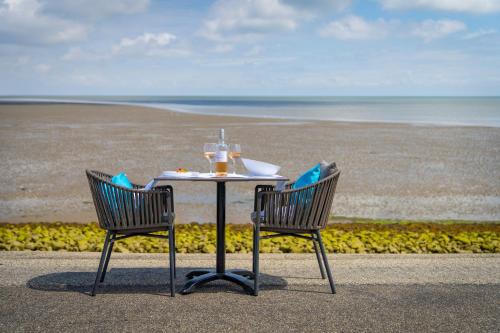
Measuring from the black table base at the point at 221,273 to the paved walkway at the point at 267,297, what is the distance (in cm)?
→ 7

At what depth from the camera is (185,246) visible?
703 cm

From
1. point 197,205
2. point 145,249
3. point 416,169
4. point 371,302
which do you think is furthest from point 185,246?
point 416,169

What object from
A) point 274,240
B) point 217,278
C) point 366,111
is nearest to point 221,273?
point 217,278

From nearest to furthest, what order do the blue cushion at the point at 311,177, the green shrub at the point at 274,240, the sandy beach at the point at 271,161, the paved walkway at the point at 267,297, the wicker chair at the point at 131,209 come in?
1. the paved walkway at the point at 267,297
2. the wicker chair at the point at 131,209
3. the blue cushion at the point at 311,177
4. the green shrub at the point at 274,240
5. the sandy beach at the point at 271,161

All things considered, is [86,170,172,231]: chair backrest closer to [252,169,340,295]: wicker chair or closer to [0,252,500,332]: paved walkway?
[0,252,500,332]: paved walkway

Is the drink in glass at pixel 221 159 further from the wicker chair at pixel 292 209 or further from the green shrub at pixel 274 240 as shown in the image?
the green shrub at pixel 274 240

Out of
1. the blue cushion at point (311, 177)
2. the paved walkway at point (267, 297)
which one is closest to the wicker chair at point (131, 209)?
the paved walkway at point (267, 297)

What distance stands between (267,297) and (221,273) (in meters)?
0.54

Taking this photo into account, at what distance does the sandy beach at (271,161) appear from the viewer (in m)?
10.8

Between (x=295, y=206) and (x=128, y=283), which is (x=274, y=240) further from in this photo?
(x=128, y=283)

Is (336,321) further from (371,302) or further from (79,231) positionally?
A: (79,231)

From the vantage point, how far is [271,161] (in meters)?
16.5

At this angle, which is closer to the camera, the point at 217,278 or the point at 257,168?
the point at 217,278

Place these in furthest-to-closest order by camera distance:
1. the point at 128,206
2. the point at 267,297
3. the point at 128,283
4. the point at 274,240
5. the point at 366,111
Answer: the point at 366,111 → the point at 274,240 → the point at 128,283 → the point at 128,206 → the point at 267,297
